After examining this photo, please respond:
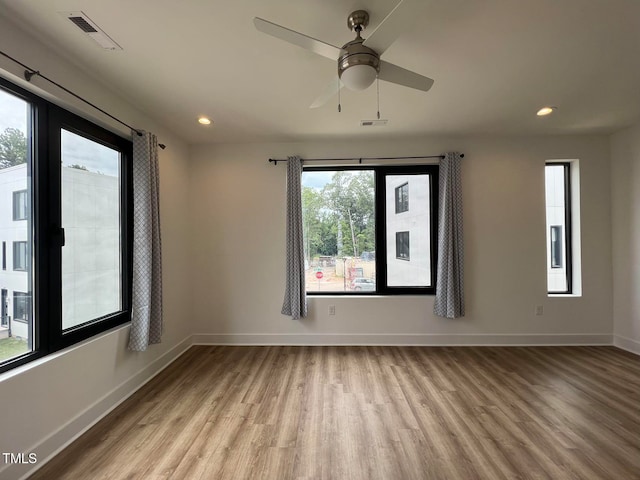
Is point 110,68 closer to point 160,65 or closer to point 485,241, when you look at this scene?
point 160,65

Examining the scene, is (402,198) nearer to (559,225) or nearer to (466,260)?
(466,260)

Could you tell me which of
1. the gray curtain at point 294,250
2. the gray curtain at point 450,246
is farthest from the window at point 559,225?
the gray curtain at point 294,250

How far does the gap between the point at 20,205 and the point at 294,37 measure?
1911mm

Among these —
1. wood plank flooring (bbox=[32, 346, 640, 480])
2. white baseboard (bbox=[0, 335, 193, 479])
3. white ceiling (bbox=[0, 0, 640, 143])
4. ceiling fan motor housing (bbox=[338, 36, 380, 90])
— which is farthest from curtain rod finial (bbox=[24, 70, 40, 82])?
wood plank flooring (bbox=[32, 346, 640, 480])

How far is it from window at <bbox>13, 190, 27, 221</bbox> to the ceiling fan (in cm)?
176

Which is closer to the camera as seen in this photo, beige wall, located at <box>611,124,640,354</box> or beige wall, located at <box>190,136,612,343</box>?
beige wall, located at <box>611,124,640,354</box>

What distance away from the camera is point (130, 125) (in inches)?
99.8

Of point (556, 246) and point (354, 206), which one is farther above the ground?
point (354, 206)

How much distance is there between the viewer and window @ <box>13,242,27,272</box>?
166 cm

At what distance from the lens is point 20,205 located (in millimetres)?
1685

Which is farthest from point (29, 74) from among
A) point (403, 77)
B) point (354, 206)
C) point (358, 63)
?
point (354, 206)

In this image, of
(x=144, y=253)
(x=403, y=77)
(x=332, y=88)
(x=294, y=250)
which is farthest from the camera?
(x=294, y=250)

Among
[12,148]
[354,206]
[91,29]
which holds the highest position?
[91,29]

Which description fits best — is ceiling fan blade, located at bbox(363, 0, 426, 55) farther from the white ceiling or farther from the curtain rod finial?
the curtain rod finial
